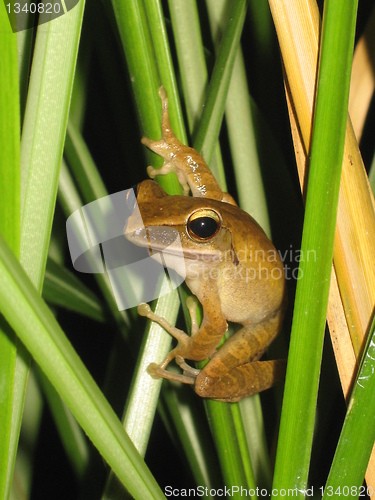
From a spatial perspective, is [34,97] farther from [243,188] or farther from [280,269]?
[280,269]

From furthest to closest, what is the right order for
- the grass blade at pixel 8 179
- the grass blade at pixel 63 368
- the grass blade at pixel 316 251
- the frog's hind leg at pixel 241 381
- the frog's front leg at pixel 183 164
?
the frog's hind leg at pixel 241 381
the frog's front leg at pixel 183 164
the grass blade at pixel 316 251
the grass blade at pixel 8 179
the grass blade at pixel 63 368

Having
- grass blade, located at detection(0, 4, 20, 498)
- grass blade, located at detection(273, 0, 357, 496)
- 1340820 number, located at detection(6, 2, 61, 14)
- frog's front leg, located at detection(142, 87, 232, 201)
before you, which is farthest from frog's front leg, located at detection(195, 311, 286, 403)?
1340820 number, located at detection(6, 2, 61, 14)

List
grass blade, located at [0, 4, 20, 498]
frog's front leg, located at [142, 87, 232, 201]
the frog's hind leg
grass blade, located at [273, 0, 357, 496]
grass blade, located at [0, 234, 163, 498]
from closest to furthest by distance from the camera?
1. grass blade, located at [0, 234, 163, 498]
2. grass blade, located at [0, 4, 20, 498]
3. grass blade, located at [273, 0, 357, 496]
4. frog's front leg, located at [142, 87, 232, 201]
5. the frog's hind leg

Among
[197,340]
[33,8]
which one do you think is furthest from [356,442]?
[33,8]

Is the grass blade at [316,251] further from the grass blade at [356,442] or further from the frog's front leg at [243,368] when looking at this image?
the frog's front leg at [243,368]

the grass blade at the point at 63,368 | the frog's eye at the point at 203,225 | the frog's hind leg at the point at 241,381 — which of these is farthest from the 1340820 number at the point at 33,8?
the frog's hind leg at the point at 241,381

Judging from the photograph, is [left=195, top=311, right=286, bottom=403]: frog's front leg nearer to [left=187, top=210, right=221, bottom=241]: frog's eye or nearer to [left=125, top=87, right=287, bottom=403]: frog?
[left=125, top=87, right=287, bottom=403]: frog

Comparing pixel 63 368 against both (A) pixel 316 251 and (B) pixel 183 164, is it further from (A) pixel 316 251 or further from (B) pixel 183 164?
(B) pixel 183 164
